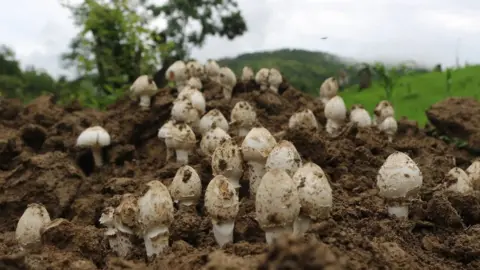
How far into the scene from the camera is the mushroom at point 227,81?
6.74 metres

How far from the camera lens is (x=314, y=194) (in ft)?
11.2

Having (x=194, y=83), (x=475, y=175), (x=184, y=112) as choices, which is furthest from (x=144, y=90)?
(x=475, y=175)

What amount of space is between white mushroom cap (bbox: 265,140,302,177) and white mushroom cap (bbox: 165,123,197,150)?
134 centimetres

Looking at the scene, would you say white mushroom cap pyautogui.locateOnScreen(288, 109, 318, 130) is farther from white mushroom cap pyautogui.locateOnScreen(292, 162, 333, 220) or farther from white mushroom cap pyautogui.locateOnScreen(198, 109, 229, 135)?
white mushroom cap pyautogui.locateOnScreen(292, 162, 333, 220)

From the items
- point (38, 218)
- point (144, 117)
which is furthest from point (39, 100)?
point (38, 218)

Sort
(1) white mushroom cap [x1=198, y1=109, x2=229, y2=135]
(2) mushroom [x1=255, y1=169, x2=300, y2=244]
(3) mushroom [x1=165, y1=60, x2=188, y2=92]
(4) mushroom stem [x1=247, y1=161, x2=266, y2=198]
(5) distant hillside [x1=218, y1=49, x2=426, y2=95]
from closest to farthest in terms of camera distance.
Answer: (2) mushroom [x1=255, y1=169, x2=300, y2=244] < (4) mushroom stem [x1=247, y1=161, x2=266, y2=198] < (1) white mushroom cap [x1=198, y1=109, x2=229, y2=135] < (3) mushroom [x1=165, y1=60, x2=188, y2=92] < (5) distant hillside [x1=218, y1=49, x2=426, y2=95]

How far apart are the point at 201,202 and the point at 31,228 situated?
1.26m

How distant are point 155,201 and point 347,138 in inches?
117

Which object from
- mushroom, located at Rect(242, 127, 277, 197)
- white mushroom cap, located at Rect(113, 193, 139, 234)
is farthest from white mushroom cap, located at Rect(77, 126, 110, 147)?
white mushroom cap, located at Rect(113, 193, 139, 234)

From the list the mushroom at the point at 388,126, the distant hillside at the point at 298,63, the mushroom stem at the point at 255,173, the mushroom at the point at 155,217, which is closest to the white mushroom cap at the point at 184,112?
the mushroom stem at the point at 255,173

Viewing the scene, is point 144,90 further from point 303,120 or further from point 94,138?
point 303,120

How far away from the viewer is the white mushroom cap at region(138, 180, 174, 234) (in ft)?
11.2

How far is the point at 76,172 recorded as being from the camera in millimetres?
5445

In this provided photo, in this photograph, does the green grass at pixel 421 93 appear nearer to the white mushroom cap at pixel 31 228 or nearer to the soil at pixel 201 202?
the soil at pixel 201 202
